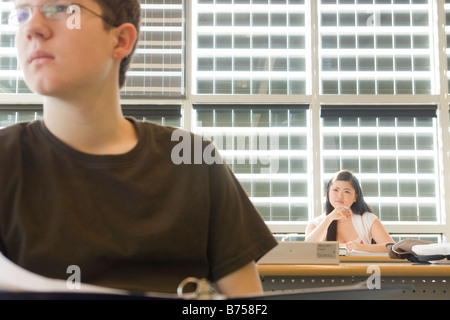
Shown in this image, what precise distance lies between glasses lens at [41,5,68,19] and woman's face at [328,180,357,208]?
4.17 m

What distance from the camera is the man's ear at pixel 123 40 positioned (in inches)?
37.7

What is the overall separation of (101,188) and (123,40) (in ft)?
0.84

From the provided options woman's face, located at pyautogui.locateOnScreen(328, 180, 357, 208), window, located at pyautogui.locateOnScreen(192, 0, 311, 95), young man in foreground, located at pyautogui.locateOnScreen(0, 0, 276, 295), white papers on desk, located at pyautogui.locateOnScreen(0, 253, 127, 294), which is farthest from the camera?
window, located at pyautogui.locateOnScreen(192, 0, 311, 95)

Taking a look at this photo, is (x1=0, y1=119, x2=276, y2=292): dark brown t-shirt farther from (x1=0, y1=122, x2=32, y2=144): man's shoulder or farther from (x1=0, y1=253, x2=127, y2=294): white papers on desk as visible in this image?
(x1=0, y1=253, x2=127, y2=294): white papers on desk

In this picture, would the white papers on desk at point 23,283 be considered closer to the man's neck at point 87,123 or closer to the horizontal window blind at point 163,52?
the man's neck at point 87,123

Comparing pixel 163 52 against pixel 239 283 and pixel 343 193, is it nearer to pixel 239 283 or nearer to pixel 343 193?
pixel 343 193

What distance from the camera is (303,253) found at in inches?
85.3

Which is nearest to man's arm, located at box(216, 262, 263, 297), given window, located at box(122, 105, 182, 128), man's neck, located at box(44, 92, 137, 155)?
man's neck, located at box(44, 92, 137, 155)

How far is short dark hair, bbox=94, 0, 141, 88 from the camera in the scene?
935 millimetres

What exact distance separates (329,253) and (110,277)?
4.72 feet

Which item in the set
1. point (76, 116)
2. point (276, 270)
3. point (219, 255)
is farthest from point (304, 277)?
point (76, 116)

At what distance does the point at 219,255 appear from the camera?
37.8 inches

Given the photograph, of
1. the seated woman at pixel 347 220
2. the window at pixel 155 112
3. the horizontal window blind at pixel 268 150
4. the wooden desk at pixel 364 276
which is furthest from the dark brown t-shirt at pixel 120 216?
the window at pixel 155 112
